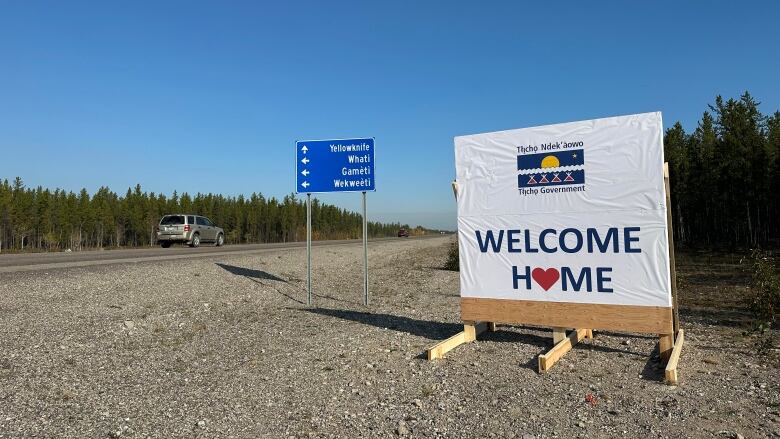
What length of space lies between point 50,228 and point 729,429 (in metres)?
65.2

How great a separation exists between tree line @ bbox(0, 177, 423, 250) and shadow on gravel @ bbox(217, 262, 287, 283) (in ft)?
144

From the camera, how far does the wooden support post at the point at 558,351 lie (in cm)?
525

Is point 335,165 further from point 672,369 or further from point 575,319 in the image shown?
point 672,369

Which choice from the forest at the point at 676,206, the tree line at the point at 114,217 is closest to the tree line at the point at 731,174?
the forest at the point at 676,206

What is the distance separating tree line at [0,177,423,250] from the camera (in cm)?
5234

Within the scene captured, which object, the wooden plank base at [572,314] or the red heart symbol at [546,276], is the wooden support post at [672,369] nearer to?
Result: the wooden plank base at [572,314]

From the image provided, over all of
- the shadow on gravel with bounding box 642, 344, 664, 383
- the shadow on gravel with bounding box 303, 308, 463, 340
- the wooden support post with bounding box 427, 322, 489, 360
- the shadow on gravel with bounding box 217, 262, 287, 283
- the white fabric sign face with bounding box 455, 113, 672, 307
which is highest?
the white fabric sign face with bounding box 455, 113, 672, 307

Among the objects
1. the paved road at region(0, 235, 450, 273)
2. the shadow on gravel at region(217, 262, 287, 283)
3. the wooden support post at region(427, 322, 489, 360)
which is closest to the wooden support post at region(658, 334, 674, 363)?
the wooden support post at region(427, 322, 489, 360)

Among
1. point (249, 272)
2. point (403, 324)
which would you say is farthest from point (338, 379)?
point (249, 272)

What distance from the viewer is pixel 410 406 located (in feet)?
14.5

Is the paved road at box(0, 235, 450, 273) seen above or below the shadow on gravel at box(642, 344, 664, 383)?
above

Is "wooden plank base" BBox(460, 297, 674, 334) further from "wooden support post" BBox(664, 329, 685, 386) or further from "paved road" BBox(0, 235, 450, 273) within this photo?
"paved road" BBox(0, 235, 450, 273)

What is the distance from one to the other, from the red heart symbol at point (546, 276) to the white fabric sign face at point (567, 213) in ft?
0.04

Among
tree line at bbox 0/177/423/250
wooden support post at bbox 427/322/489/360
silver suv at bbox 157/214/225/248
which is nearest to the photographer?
wooden support post at bbox 427/322/489/360
